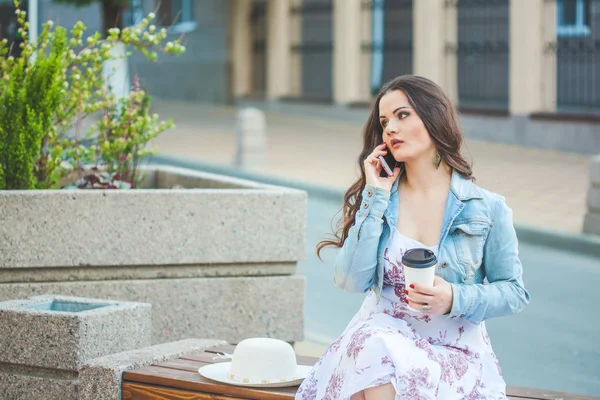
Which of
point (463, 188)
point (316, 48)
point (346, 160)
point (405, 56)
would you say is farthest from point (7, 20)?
point (316, 48)

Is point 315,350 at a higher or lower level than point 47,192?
lower

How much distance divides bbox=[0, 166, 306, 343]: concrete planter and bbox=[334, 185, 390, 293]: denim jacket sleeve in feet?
6.26

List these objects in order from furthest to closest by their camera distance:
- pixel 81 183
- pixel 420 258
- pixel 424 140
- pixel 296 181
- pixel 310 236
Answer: pixel 296 181, pixel 310 236, pixel 81 183, pixel 424 140, pixel 420 258

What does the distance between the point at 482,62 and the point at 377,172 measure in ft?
56.3

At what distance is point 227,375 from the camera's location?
426 cm

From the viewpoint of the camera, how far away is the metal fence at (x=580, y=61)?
1812 centimetres

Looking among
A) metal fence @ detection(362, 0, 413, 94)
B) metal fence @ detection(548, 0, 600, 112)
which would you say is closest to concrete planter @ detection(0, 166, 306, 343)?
metal fence @ detection(548, 0, 600, 112)

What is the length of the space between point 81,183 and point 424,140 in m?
3.05

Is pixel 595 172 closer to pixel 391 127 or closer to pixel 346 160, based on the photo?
pixel 346 160

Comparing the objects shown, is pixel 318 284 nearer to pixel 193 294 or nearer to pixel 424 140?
pixel 193 294

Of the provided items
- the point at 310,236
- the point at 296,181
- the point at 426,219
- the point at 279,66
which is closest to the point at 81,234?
the point at 426,219

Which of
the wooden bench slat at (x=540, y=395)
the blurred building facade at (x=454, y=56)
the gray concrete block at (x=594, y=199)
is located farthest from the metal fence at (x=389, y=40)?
the wooden bench slat at (x=540, y=395)

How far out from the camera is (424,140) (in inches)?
156

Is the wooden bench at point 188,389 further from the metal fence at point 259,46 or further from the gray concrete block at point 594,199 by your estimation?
the metal fence at point 259,46
